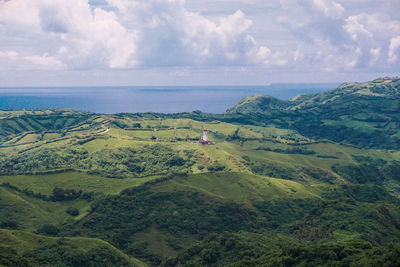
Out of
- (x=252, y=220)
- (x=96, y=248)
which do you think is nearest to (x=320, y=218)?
(x=252, y=220)

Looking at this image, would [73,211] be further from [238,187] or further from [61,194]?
[238,187]

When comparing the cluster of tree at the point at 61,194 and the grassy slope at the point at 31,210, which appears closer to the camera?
the grassy slope at the point at 31,210

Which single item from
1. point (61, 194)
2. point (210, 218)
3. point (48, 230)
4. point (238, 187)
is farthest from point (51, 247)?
point (238, 187)

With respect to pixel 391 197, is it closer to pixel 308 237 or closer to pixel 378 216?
pixel 378 216

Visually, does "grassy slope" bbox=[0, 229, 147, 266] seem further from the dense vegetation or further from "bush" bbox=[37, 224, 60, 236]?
"bush" bbox=[37, 224, 60, 236]

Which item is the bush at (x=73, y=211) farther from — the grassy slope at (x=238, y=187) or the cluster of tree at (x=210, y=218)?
the grassy slope at (x=238, y=187)

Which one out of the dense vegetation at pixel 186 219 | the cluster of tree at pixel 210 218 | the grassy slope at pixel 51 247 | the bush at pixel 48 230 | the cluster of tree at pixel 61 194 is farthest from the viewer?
the cluster of tree at pixel 61 194

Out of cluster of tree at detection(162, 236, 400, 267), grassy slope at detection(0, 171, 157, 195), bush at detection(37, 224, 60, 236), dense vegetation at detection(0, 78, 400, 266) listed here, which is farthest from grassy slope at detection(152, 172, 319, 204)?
cluster of tree at detection(162, 236, 400, 267)

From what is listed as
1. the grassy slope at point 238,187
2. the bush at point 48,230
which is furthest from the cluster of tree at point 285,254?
the grassy slope at point 238,187
